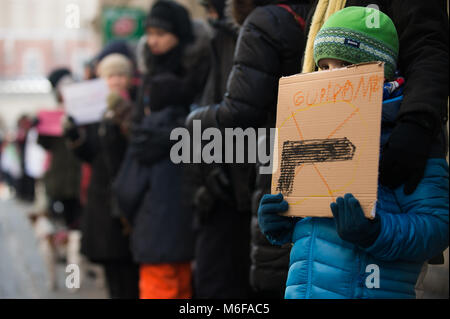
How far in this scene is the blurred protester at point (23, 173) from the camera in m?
19.5

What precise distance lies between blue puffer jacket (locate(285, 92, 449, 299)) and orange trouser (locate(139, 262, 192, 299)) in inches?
88.1

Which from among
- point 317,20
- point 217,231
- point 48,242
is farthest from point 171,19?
point 48,242

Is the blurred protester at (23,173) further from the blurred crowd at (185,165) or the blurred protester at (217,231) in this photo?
the blurred protester at (217,231)

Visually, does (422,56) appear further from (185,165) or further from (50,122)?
(50,122)

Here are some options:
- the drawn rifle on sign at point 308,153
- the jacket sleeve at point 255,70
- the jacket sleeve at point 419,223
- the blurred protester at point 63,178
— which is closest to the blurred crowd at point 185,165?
the jacket sleeve at point 255,70

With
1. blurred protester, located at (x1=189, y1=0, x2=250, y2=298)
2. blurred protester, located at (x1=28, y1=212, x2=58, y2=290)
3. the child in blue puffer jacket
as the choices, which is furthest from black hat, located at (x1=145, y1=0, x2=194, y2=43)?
blurred protester, located at (x1=28, y1=212, x2=58, y2=290)

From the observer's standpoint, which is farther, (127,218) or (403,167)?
(127,218)

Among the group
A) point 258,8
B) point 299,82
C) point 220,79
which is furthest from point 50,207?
point 299,82

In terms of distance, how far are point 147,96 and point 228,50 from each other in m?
1.06

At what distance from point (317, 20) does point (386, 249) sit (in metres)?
0.86

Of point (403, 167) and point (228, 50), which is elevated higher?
point (228, 50)

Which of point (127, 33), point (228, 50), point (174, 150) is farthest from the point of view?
point (127, 33)

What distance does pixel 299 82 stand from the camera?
2.32 metres
